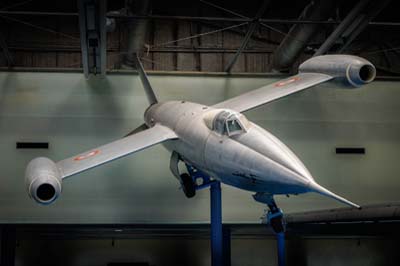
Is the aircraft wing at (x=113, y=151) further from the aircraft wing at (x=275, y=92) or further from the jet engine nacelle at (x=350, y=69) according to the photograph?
the jet engine nacelle at (x=350, y=69)

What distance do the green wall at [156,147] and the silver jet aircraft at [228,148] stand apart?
10.6 ft

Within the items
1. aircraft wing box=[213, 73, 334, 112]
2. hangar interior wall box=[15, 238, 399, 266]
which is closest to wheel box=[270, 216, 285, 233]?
aircraft wing box=[213, 73, 334, 112]


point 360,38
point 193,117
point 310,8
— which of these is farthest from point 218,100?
point 360,38

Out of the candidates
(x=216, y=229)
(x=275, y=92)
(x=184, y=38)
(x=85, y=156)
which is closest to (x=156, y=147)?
(x=184, y=38)

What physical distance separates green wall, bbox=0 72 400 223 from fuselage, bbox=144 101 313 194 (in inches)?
188

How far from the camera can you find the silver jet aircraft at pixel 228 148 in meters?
8.10

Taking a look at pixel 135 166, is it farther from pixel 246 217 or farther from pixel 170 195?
pixel 246 217

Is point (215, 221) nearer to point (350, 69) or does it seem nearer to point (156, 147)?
point (350, 69)

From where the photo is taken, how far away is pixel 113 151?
10.2 m

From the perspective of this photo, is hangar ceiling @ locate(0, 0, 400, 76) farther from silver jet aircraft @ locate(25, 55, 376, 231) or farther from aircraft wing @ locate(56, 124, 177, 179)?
aircraft wing @ locate(56, 124, 177, 179)

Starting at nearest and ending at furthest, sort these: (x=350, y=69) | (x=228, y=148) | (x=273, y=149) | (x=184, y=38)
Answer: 1. (x=273, y=149)
2. (x=228, y=148)
3. (x=350, y=69)
4. (x=184, y=38)

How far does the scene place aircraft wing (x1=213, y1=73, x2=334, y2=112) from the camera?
11484 mm

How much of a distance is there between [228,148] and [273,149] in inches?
30.1

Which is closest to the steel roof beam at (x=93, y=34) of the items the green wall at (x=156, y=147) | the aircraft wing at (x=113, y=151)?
the green wall at (x=156, y=147)
